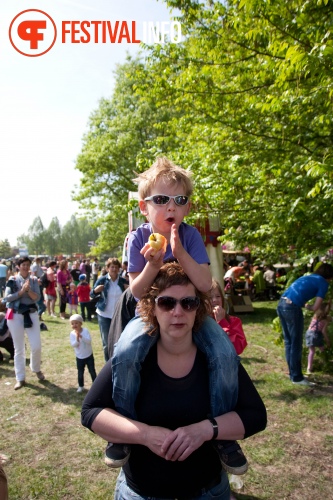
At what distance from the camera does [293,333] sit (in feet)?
20.7

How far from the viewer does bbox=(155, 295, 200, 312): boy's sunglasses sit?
1810mm

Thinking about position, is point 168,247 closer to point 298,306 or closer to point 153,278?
point 153,278

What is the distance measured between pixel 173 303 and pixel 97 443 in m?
3.75

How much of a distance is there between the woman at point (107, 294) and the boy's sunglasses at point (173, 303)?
195 inches

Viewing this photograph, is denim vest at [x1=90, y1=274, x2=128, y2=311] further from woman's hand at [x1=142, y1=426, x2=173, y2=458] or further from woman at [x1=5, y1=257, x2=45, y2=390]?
woman's hand at [x1=142, y1=426, x2=173, y2=458]

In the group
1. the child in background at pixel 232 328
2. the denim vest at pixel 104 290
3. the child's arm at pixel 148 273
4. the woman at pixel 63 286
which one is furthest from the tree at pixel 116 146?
the child's arm at pixel 148 273

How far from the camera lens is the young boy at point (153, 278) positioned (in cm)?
178

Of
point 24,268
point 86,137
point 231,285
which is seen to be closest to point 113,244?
point 86,137

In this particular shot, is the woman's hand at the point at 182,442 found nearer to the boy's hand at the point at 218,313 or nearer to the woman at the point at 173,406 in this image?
the woman at the point at 173,406

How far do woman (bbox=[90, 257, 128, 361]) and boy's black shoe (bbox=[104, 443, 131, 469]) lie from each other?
4760mm

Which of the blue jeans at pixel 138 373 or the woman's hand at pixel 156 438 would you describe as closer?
the woman's hand at pixel 156 438

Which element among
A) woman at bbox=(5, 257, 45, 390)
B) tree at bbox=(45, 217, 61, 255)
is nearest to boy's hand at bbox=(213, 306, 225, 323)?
woman at bbox=(5, 257, 45, 390)

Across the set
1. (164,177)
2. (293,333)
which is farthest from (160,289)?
(293,333)

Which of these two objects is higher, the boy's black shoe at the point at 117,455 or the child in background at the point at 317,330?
the boy's black shoe at the point at 117,455
